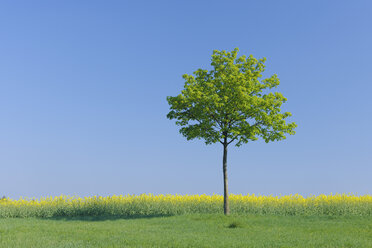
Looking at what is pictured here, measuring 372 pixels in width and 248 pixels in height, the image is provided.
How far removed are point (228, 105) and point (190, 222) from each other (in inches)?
304

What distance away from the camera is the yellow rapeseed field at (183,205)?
2475cm

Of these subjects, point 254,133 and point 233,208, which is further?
point 233,208

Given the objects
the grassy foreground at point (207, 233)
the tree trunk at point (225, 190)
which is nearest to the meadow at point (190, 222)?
the grassy foreground at point (207, 233)

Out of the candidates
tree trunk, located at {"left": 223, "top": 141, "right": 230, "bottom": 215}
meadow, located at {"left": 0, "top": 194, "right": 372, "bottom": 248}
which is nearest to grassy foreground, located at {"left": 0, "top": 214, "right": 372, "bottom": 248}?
meadow, located at {"left": 0, "top": 194, "right": 372, "bottom": 248}

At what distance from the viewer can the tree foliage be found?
76.2 ft

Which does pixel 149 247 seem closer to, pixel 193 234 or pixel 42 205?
pixel 193 234

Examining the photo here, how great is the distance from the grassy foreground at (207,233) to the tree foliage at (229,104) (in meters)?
5.34

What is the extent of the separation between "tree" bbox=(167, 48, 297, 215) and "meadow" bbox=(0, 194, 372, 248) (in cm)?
355

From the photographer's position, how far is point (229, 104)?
76.5ft

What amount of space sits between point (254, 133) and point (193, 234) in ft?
31.1

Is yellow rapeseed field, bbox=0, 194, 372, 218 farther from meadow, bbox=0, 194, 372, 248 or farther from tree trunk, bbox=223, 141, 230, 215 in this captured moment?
tree trunk, bbox=223, 141, 230, 215

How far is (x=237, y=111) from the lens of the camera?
2364 centimetres

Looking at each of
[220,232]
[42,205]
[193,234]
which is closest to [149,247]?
[193,234]

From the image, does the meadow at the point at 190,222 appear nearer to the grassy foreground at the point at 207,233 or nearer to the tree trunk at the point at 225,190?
the grassy foreground at the point at 207,233
